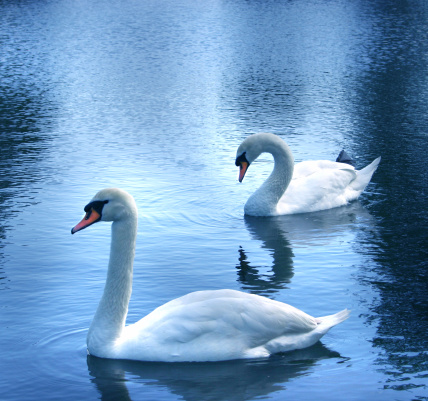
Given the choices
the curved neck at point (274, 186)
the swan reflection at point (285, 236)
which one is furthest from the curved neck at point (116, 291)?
the curved neck at point (274, 186)

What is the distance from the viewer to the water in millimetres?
6496

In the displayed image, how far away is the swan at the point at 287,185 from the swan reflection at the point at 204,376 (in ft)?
15.7

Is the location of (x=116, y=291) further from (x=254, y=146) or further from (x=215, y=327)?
(x=254, y=146)

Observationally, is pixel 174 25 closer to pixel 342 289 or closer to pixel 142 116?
pixel 142 116

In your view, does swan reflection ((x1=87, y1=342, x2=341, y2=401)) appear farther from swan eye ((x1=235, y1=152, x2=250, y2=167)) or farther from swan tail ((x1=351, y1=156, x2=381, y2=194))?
swan tail ((x1=351, y1=156, x2=381, y2=194))

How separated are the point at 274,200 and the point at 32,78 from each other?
1450 centimetres

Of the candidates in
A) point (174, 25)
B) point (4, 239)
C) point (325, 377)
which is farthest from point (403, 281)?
point (174, 25)

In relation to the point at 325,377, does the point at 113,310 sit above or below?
above

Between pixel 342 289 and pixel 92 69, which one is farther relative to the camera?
pixel 92 69

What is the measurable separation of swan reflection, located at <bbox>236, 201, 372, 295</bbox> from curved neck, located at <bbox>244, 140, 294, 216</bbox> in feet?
0.41

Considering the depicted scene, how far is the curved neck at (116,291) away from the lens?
21.7ft

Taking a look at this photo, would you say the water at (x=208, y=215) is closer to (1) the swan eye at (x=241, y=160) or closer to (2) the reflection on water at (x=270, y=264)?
(2) the reflection on water at (x=270, y=264)

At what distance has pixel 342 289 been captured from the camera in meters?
8.43

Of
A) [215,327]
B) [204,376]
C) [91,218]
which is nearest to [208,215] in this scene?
[91,218]
